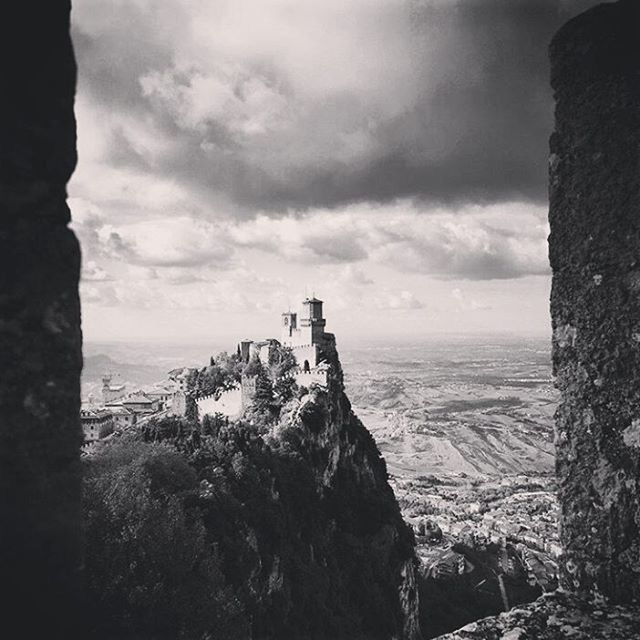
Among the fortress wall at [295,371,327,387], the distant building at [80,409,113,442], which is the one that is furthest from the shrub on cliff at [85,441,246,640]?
the distant building at [80,409,113,442]

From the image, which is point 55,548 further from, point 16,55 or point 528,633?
point 528,633

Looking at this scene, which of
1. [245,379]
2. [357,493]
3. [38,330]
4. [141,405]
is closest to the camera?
[38,330]

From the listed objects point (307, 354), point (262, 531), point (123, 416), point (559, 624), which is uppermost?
point (307, 354)

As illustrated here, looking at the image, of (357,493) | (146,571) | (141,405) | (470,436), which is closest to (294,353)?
(357,493)

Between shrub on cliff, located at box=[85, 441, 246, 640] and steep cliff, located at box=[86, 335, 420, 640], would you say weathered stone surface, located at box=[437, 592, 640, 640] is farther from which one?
shrub on cliff, located at box=[85, 441, 246, 640]

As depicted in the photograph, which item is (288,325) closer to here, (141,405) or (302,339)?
(302,339)

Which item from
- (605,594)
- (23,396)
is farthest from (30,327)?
(605,594)
